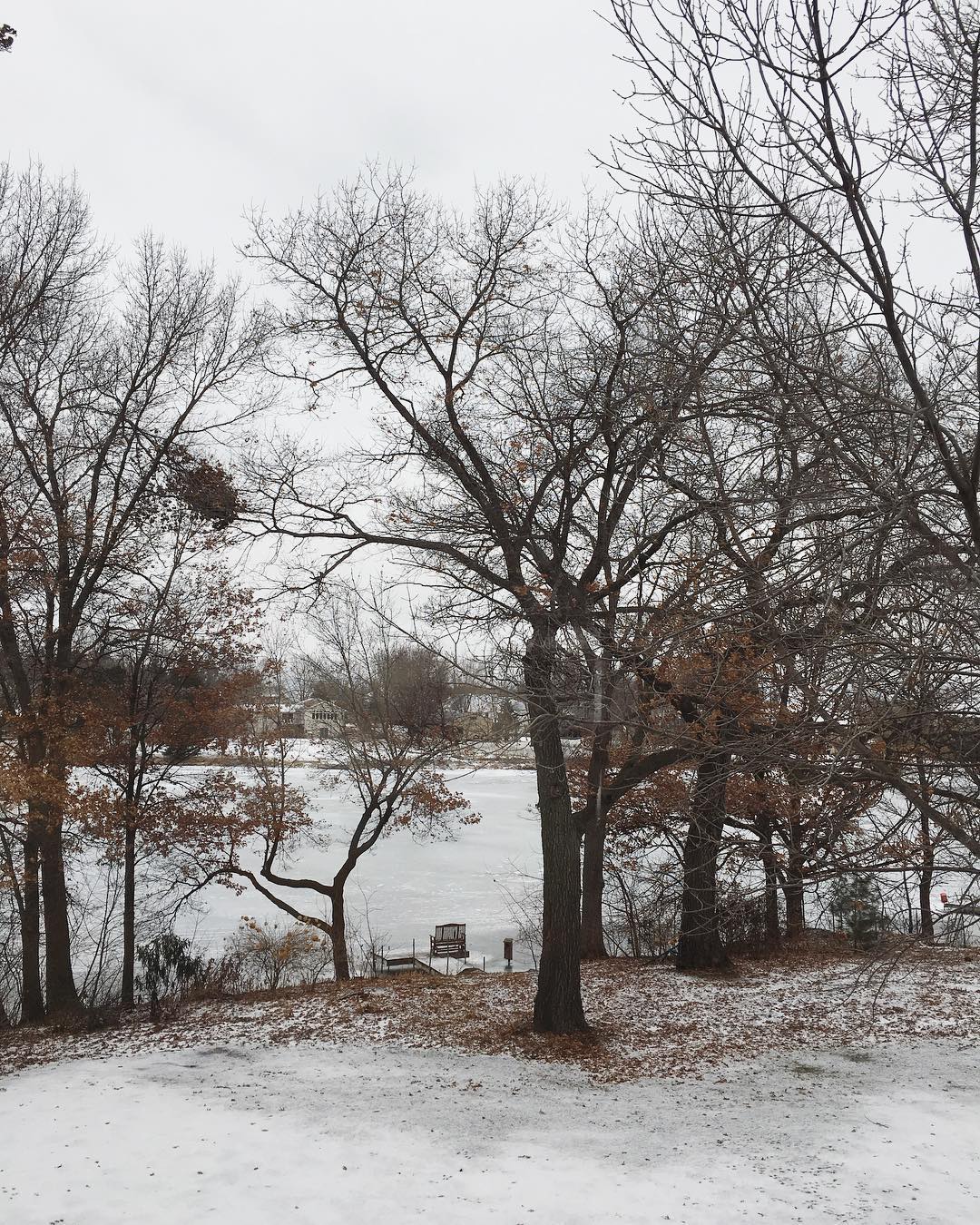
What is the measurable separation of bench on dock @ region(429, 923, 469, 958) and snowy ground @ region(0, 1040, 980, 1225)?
9.43m

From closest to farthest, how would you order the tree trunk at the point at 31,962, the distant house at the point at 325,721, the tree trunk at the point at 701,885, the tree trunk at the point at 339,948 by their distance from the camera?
the tree trunk at the point at 701,885, the tree trunk at the point at 31,962, the tree trunk at the point at 339,948, the distant house at the point at 325,721

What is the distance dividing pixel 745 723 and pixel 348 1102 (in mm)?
5428

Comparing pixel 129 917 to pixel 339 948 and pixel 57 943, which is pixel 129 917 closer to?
pixel 57 943

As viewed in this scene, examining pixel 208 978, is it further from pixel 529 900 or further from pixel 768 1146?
pixel 768 1146

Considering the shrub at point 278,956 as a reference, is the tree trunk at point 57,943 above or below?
above

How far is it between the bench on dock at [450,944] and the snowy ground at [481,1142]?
30.9 feet

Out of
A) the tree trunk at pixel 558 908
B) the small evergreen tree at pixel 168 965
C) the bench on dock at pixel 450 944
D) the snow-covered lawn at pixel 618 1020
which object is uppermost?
the tree trunk at pixel 558 908

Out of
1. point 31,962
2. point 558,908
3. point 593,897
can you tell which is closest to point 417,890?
point 593,897

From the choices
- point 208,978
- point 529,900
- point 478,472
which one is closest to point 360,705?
point 208,978

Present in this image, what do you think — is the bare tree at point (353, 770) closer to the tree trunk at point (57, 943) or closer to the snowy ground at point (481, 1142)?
the tree trunk at point (57, 943)

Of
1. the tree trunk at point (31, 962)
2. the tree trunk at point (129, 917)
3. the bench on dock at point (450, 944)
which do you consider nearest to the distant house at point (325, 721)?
the bench on dock at point (450, 944)

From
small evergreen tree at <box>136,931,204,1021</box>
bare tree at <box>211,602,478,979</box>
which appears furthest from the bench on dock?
small evergreen tree at <box>136,931,204,1021</box>

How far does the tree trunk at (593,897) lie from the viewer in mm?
15344

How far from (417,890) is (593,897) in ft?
39.1
